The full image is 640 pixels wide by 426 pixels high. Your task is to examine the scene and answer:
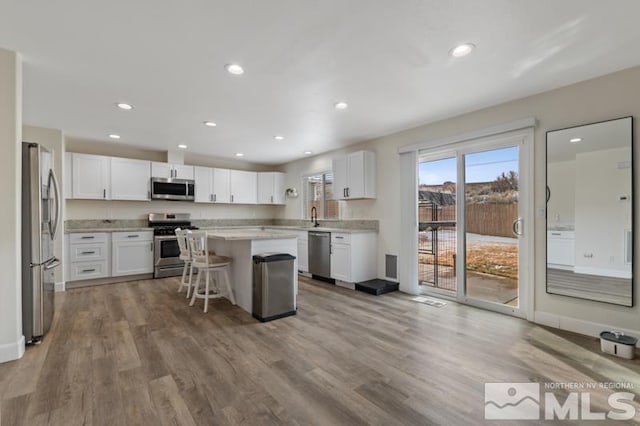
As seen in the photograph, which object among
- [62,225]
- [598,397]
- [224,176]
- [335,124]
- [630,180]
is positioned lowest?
[598,397]

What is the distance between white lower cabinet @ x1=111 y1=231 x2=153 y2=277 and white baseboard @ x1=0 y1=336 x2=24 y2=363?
2812 mm

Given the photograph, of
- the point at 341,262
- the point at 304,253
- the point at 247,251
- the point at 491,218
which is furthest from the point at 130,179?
the point at 491,218

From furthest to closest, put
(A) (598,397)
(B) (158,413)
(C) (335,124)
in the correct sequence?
(C) (335,124) < (A) (598,397) < (B) (158,413)

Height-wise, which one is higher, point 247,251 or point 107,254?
point 247,251

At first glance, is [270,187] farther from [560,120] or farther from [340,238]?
[560,120]

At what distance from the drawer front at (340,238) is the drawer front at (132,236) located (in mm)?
3354

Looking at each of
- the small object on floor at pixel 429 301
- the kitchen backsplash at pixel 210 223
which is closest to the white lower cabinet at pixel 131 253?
the kitchen backsplash at pixel 210 223

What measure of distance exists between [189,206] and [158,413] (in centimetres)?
523

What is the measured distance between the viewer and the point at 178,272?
5645 millimetres

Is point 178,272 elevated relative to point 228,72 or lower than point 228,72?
lower

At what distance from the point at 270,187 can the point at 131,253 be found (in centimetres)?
319

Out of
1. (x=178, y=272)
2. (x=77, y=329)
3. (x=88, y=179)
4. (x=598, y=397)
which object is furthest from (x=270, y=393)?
(x=88, y=179)

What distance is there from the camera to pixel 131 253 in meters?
5.21

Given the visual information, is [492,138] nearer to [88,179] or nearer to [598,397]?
[598,397]
